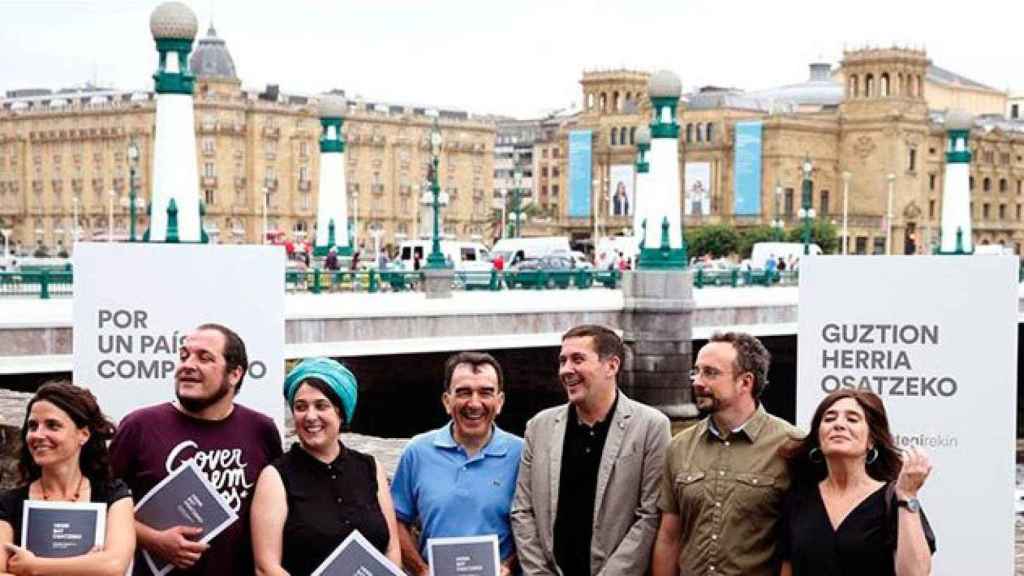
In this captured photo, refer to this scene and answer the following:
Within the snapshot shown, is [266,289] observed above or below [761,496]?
above

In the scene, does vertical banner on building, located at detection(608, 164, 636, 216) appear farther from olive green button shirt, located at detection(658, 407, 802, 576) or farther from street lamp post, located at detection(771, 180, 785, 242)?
olive green button shirt, located at detection(658, 407, 802, 576)

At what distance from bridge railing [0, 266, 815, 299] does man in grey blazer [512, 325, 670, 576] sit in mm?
18996

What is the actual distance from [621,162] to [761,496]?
A: 97.1 metres

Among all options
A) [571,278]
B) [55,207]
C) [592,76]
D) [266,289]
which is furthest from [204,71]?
[266,289]

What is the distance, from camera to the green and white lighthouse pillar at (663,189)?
1005 inches

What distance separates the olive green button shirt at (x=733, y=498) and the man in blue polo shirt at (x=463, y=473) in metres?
0.60

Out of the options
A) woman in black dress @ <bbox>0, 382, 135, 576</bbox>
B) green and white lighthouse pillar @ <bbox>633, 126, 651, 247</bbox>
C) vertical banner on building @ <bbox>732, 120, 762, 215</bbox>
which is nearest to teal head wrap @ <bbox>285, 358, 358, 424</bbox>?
woman in black dress @ <bbox>0, 382, 135, 576</bbox>

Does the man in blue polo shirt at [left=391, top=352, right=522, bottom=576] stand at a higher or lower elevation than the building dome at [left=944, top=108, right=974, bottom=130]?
lower

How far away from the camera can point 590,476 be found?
5500 mm

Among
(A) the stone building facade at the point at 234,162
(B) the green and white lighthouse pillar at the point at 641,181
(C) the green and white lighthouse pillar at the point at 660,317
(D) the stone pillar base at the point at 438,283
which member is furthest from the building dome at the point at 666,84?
(A) the stone building facade at the point at 234,162

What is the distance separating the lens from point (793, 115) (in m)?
97.8

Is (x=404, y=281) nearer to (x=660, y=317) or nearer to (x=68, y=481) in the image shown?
(x=660, y=317)

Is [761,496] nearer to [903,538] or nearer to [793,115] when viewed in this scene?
[903,538]

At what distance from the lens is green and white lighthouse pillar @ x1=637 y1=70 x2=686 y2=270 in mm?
25516
